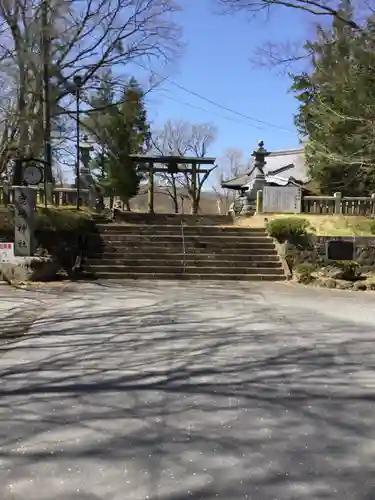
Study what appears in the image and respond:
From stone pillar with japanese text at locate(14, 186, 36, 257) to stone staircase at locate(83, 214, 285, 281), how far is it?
72.1 inches

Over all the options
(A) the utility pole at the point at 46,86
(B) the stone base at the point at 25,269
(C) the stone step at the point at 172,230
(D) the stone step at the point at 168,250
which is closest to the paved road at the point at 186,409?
(B) the stone base at the point at 25,269

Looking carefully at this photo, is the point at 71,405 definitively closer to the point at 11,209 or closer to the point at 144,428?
the point at 144,428

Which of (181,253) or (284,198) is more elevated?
(284,198)

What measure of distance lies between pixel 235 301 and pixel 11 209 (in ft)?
22.7

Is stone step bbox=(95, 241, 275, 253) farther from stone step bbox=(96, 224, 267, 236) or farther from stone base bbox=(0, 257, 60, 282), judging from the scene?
stone base bbox=(0, 257, 60, 282)

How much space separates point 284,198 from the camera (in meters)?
17.7

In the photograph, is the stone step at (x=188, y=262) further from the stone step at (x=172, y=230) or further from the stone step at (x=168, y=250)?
the stone step at (x=172, y=230)

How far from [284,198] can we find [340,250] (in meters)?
4.23

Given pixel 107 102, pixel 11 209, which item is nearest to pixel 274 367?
pixel 11 209

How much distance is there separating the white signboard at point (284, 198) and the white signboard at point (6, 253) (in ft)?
31.6

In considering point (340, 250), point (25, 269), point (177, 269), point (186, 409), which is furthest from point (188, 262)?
point (186, 409)

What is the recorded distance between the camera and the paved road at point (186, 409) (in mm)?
2840

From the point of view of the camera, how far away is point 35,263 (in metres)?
11.2

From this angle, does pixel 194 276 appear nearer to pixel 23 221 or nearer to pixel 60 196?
pixel 23 221
